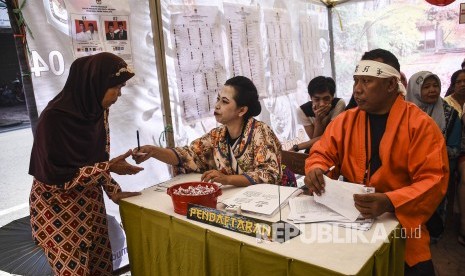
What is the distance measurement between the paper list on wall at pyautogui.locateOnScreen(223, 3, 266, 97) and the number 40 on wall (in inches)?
62.2

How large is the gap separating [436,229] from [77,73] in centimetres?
203

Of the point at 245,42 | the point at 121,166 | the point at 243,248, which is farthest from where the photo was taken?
the point at 245,42

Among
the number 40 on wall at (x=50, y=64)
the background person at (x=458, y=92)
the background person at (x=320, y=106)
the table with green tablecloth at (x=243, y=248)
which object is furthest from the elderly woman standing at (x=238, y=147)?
the background person at (x=458, y=92)

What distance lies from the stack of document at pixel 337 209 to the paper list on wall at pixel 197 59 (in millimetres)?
1617

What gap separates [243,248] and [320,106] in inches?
99.8

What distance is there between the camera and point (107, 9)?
238cm

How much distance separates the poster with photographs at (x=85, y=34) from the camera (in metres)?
2.24

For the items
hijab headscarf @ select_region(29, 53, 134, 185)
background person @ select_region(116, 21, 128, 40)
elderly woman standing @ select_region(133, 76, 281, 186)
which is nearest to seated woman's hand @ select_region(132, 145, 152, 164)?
elderly woman standing @ select_region(133, 76, 281, 186)

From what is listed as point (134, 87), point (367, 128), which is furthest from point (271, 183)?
point (134, 87)

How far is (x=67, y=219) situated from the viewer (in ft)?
6.17

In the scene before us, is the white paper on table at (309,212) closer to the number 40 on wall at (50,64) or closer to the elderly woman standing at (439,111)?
the number 40 on wall at (50,64)

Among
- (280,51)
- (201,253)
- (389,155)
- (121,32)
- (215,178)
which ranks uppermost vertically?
(121,32)

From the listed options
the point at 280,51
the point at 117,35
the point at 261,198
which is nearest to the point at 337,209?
the point at 261,198

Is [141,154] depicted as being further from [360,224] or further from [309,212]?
[360,224]
